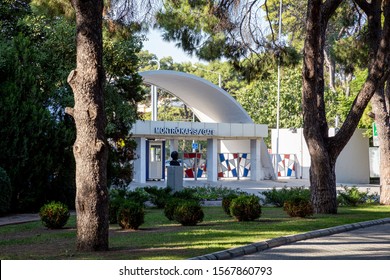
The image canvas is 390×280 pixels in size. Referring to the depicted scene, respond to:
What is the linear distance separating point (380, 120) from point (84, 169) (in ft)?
53.3

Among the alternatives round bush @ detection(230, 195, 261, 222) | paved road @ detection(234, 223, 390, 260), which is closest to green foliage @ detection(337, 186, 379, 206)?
round bush @ detection(230, 195, 261, 222)

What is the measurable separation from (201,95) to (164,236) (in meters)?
35.3

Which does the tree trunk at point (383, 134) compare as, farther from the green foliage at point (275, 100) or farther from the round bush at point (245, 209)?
the green foliage at point (275, 100)

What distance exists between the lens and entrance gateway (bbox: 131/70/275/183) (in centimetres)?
4748

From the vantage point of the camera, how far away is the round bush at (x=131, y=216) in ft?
57.2

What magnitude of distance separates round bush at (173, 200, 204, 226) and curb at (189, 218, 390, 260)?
294cm

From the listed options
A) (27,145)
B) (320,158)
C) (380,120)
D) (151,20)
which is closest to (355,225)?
(320,158)

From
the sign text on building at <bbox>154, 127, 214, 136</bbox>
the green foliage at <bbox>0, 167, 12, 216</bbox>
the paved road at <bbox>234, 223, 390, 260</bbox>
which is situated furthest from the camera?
the sign text on building at <bbox>154, 127, 214, 136</bbox>

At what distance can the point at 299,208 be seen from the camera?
20.5m

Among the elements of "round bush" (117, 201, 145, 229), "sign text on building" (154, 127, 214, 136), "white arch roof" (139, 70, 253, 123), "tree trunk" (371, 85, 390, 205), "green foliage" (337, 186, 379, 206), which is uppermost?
"white arch roof" (139, 70, 253, 123)

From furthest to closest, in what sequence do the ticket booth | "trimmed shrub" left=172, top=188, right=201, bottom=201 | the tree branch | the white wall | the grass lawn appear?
the ticket booth < the white wall < "trimmed shrub" left=172, top=188, right=201, bottom=201 < the tree branch < the grass lawn

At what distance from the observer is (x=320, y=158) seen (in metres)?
21.9

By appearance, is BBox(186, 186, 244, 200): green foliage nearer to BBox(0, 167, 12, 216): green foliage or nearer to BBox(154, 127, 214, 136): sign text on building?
BBox(0, 167, 12, 216): green foliage

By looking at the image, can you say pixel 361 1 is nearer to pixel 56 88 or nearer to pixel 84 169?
pixel 56 88
